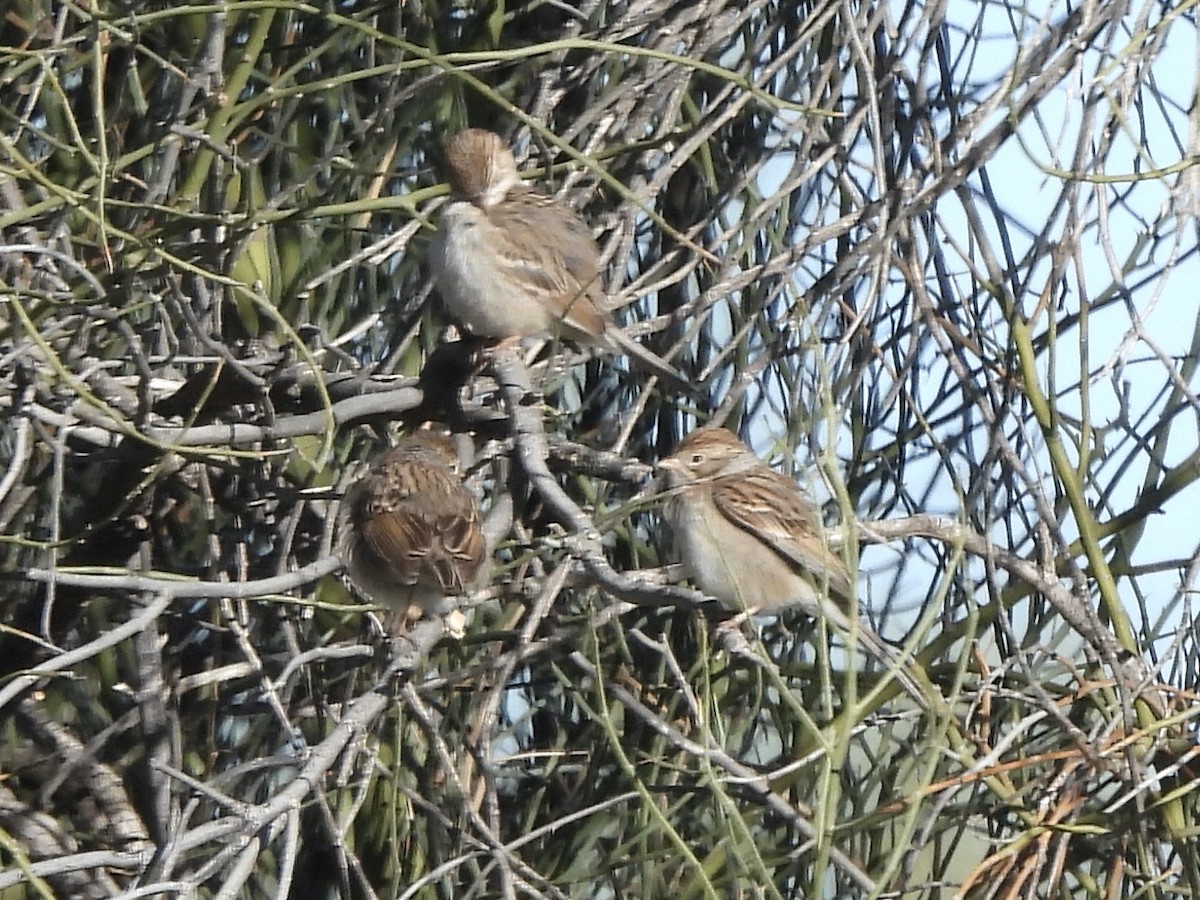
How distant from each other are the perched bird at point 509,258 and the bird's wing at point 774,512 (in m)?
0.42

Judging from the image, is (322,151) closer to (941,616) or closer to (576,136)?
(576,136)

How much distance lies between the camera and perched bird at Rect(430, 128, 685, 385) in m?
4.05

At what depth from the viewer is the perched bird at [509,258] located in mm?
4047

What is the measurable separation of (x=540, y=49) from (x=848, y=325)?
58.7 inches

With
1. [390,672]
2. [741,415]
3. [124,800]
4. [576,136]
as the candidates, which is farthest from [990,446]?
[124,800]

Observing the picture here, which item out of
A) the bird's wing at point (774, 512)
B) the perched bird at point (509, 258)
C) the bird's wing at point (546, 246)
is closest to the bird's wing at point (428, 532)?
the perched bird at point (509, 258)

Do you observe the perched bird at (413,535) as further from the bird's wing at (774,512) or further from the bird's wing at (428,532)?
the bird's wing at (774,512)

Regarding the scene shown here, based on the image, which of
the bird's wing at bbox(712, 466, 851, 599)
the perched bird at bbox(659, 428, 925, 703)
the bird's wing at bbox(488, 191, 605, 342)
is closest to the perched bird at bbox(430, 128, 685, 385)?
the bird's wing at bbox(488, 191, 605, 342)

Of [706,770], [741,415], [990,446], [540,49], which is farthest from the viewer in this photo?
[741,415]

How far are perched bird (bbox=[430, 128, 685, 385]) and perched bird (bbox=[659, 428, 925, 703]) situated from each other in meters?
0.26

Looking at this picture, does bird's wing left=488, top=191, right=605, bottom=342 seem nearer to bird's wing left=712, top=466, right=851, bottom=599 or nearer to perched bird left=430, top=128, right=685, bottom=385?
perched bird left=430, top=128, right=685, bottom=385

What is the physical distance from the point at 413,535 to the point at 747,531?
3.14 feet

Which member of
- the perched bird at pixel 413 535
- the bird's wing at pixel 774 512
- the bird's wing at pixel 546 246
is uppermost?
the bird's wing at pixel 546 246

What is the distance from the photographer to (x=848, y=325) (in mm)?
4168
